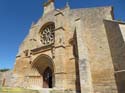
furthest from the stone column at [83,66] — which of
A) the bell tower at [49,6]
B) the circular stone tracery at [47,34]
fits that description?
the bell tower at [49,6]

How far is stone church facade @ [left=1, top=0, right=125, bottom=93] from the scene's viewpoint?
9516 millimetres

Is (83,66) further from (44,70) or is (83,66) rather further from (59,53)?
(44,70)

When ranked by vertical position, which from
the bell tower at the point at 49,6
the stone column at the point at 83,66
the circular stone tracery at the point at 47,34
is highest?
the bell tower at the point at 49,6

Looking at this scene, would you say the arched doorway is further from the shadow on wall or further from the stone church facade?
the shadow on wall

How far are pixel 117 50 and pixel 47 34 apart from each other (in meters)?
7.20

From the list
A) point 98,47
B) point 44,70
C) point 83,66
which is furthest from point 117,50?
point 44,70

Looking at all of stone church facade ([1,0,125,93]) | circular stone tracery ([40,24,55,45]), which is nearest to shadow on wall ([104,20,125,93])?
stone church facade ([1,0,125,93])

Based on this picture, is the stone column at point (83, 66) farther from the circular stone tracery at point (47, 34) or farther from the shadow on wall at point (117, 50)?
the circular stone tracery at point (47, 34)

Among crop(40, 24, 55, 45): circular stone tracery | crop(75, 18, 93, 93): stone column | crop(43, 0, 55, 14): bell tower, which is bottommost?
crop(75, 18, 93, 93): stone column

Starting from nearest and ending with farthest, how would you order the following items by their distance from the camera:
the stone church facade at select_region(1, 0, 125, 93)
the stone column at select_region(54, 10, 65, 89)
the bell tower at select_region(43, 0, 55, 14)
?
the stone church facade at select_region(1, 0, 125, 93) < the stone column at select_region(54, 10, 65, 89) < the bell tower at select_region(43, 0, 55, 14)

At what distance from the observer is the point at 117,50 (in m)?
9.62

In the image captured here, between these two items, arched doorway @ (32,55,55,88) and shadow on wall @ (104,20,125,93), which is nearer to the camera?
shadow on wall @ (104,20,125,93)

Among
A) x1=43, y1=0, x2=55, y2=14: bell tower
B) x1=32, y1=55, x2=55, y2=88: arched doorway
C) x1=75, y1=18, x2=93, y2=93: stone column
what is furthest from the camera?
x1=43, y1=0, x2=55, y2=14: bell tower

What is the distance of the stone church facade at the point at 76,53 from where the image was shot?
31.2 feet
